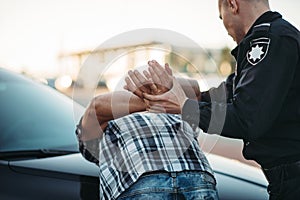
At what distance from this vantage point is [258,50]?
1.77 metres

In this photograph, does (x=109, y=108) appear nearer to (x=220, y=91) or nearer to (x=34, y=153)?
(x=220, y=91)

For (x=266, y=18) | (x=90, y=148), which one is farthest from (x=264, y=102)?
(x=90, y=148)

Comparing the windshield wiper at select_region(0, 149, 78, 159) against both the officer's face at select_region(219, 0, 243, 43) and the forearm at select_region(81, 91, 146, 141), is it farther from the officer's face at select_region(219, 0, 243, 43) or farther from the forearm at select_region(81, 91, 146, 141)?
the officer's face at select_region(219, 0, 243, 43)

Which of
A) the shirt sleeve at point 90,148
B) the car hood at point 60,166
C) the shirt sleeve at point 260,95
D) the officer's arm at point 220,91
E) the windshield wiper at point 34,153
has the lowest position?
the windshield wiper at point 34,153

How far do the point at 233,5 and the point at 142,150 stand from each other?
2.04ft

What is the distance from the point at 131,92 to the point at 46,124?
113 cm

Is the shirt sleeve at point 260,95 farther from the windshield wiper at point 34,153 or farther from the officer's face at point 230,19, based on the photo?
the windshield wiper at point 34,153

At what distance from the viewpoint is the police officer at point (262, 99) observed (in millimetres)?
1730

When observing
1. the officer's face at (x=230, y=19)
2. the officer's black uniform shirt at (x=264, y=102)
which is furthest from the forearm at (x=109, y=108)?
the officer's face at (x=230, y=19)

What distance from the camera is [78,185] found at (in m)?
2.25

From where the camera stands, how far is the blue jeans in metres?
1.76

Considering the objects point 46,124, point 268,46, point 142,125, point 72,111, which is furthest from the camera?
point 72,111

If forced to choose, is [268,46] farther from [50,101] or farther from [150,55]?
[50,101]

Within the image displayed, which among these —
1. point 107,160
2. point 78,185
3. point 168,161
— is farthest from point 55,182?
point 168,161
